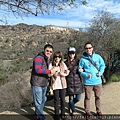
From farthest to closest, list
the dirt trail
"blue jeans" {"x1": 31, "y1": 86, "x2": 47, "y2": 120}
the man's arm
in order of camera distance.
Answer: the dirt trail
"blue jeans" {"x1": 31, "y1": 86, "x2": 47, "y2": 120}
the man's arm

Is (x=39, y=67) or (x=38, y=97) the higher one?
(x=39, y=67)

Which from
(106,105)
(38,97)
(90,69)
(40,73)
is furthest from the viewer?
(106,105)

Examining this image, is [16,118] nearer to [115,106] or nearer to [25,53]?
[115,106]

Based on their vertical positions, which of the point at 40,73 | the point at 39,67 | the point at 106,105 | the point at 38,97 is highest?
the point at 39,67

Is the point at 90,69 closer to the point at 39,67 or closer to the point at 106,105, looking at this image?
the point at 39,67

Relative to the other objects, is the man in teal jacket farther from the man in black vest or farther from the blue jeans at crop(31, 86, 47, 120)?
the blue jeans at crop(31, 86, 47, 120)

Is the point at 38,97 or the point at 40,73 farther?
the point at 38,97

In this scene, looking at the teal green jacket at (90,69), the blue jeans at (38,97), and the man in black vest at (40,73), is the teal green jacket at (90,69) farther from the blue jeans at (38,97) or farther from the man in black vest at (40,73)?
the blue jeans at (38,97)

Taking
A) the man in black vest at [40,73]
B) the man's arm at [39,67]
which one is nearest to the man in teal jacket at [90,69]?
the man in black vest at [40,73]

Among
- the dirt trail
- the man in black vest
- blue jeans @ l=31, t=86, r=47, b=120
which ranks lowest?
the dirt trail

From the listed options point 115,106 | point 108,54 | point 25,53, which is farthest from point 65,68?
point 25,53

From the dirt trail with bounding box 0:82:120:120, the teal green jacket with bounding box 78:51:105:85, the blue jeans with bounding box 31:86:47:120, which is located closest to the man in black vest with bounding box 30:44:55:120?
the blue jeans with bounding box 31:86:47:120

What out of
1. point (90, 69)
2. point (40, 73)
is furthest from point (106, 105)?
point (40, 73)

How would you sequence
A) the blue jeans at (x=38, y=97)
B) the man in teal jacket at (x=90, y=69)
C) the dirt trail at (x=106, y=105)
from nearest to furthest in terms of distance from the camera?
the blue jeans at (x=38, y=97) → the man in teal jacket at (x=90, y=69) → the dirt trail at (x=106, y=105)
